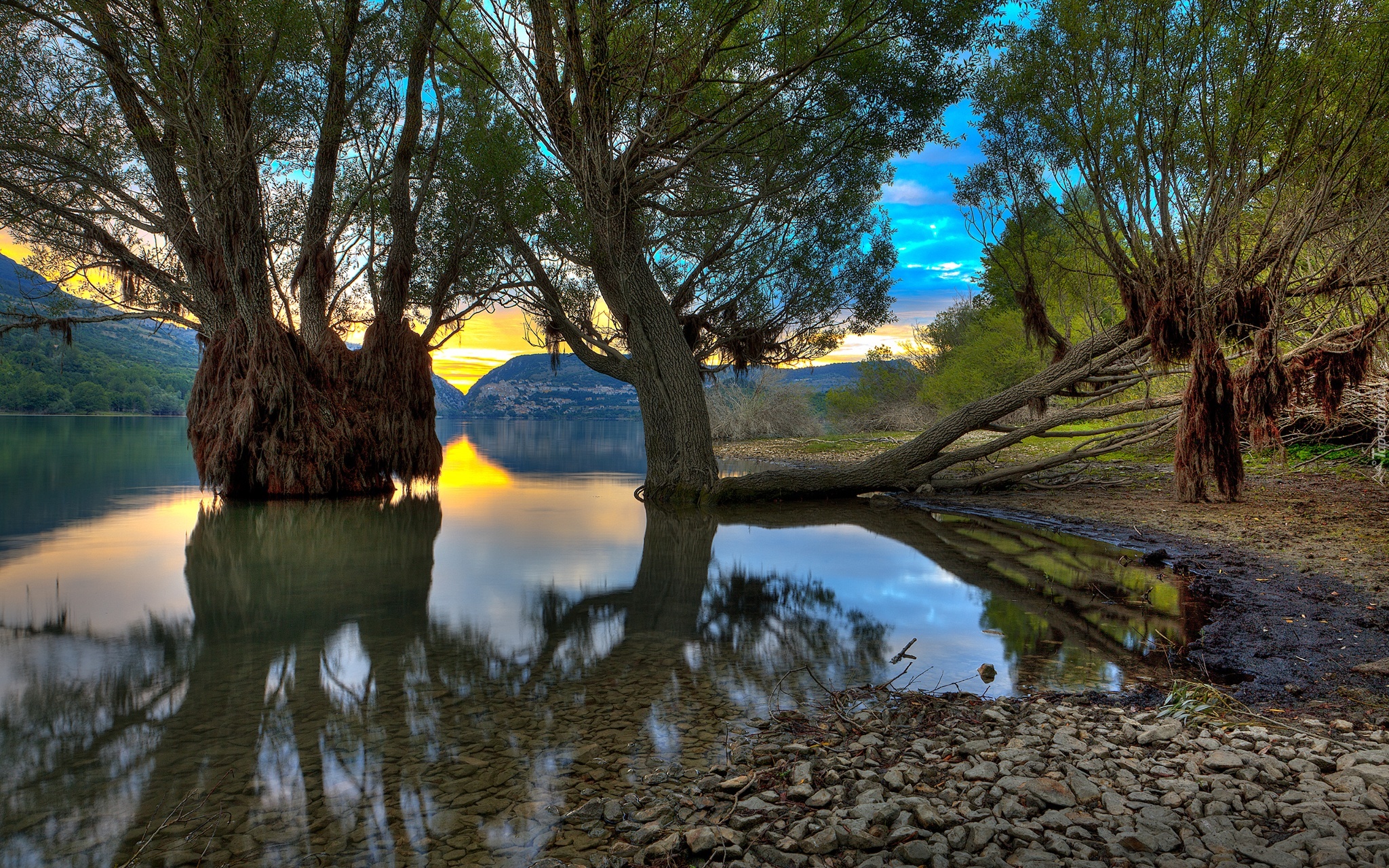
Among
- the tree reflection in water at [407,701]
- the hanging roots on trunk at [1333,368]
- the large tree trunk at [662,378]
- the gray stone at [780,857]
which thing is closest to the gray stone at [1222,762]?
the tree reflection in water at [407,701]

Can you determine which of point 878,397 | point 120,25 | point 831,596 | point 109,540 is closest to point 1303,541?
point 831,596

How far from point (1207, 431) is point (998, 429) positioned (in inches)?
299

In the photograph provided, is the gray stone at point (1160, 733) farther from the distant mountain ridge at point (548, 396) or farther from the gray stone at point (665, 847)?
the distant mountain ridge at point (548, 396)

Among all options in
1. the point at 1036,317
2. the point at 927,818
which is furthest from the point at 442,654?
the point at 1036,317

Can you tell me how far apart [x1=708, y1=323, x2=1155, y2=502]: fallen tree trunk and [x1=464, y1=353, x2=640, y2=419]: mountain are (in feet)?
378

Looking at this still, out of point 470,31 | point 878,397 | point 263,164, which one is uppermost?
point 470,31

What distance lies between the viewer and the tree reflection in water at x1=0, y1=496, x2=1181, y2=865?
3480mm

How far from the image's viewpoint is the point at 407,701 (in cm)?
518

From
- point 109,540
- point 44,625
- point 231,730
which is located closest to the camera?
point 231,730

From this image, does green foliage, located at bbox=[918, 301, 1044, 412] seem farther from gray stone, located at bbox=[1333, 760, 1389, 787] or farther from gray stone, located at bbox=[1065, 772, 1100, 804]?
gray stone, located at bbox=[1065, 772, 1100, 804]

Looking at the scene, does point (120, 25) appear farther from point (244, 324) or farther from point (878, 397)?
point (878, 397)

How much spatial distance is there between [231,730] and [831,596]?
6.18 metres

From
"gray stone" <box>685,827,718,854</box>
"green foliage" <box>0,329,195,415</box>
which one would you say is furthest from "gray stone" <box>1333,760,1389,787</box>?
"green foliage" <box>0,329,195,415</box>

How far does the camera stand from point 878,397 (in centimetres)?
4841
